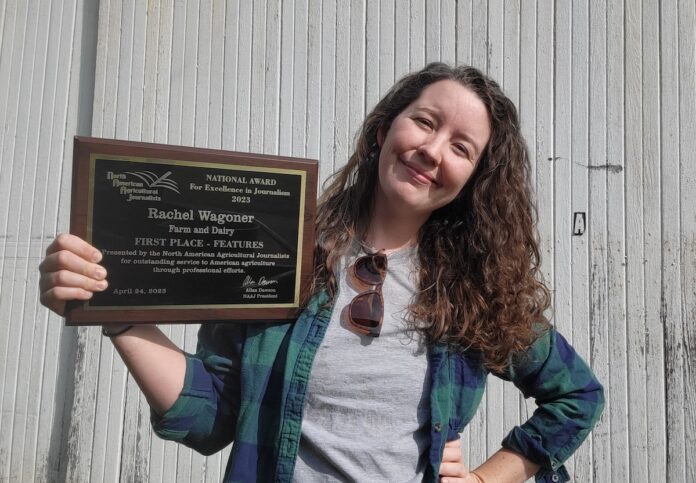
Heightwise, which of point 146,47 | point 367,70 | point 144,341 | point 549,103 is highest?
point 146,47

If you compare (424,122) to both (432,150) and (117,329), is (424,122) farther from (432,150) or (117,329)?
(117,329)

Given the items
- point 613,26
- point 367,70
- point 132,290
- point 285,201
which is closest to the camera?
point 132,290

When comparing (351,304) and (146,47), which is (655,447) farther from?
(146,47)

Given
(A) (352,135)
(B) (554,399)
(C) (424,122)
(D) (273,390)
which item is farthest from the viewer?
(A) (352,135)

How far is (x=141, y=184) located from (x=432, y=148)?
67 centimetres

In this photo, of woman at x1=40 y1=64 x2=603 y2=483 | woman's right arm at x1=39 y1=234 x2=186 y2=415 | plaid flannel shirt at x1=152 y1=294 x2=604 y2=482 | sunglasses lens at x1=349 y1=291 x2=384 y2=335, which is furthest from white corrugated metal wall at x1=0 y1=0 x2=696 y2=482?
woman's right arm at x1=39 y1=234 x2=186 y2=415

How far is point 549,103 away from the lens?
3.21 metres

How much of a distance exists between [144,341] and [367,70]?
8.56 ft

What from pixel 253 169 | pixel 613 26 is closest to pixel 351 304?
pixel 253 169

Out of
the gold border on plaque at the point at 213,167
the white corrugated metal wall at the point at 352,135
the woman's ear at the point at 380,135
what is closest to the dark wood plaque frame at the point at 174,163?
the gold border on plaque at the point at 213,167

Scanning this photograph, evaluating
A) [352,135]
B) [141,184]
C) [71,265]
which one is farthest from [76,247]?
[352,135]

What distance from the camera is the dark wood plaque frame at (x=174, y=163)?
120 centimetres

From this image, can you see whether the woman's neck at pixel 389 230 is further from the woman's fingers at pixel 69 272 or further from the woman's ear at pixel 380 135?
the woman's fingers at pixel 69 272

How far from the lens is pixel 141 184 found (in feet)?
4.09
